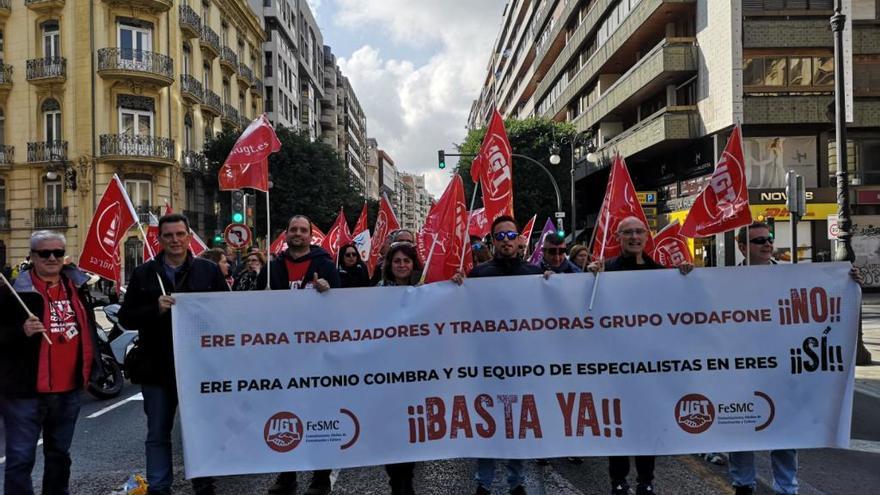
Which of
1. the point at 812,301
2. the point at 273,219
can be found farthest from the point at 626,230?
the point at 273,219

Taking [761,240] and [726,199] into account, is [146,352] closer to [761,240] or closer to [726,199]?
[761,240]

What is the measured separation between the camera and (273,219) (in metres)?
38.2

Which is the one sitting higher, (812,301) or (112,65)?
(112,65)

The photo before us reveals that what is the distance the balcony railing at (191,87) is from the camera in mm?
32938

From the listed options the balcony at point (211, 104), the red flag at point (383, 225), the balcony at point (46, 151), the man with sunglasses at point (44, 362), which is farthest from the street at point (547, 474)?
the balcony at point (211, 104)

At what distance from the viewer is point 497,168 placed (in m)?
7.39

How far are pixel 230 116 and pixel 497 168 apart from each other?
35.4 meters

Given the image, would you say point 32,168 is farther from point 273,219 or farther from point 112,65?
point 273,219

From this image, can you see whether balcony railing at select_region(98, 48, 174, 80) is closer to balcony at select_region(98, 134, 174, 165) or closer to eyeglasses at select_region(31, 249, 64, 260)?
balcony at select_region(98, 134, 174, 165)

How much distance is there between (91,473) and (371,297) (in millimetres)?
2872

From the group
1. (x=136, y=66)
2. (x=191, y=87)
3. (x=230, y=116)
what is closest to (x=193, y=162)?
(x=191, y=87)

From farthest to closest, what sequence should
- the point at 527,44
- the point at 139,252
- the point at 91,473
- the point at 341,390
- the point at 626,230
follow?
the point at 527,44, the point at 139,252, the point at 91,473, the point at 626,230, the point at 341,390

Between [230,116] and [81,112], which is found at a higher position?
[230,116]

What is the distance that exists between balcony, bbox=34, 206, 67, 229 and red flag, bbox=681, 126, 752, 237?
3020 cm
